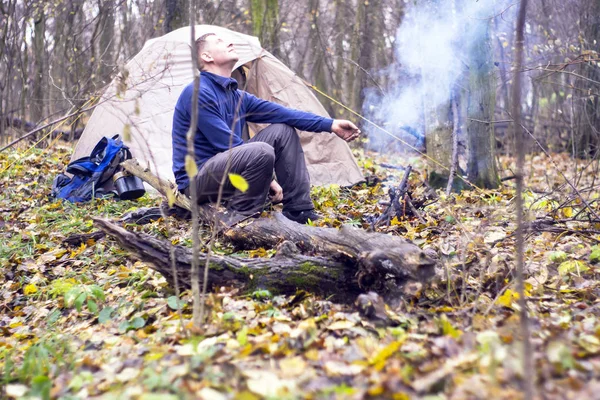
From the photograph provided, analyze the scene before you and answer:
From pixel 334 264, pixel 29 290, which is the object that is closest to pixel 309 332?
pixel 334 264

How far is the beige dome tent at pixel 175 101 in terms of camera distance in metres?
5.55

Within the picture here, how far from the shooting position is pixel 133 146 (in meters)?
5.58

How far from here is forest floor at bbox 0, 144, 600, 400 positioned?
1.59 meters

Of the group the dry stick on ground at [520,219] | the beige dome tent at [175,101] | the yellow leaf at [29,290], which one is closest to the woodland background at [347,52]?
the beige dome tent at [175,101]

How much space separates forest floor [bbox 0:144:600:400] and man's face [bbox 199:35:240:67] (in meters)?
1.27

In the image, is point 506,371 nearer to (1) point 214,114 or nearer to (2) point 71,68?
(1) point 214,114

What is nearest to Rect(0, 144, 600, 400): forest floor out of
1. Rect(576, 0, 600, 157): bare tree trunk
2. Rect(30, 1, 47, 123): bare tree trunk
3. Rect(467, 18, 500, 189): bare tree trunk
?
Rect(467, 18, 500, 189): bare tree trunk

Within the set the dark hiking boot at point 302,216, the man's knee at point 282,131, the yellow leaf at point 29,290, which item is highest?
the man's knee at point 282,131

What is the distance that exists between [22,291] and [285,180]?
187cm

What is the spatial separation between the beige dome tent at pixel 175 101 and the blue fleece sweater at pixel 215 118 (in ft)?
5.35

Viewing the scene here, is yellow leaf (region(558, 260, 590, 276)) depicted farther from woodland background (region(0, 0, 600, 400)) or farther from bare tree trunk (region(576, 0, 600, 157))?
bare tree trunk (region(576, 0, 600, 157))

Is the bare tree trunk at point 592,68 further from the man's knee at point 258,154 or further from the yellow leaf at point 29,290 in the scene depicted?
the yellow leaf at point 29,290

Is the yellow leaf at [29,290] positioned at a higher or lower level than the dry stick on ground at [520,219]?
lower

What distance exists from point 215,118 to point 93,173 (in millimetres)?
2085
